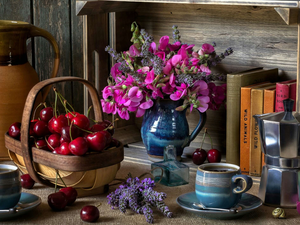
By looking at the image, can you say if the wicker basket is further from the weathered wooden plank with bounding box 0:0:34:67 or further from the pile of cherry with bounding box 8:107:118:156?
the weathered wooden plank with bounding box 0:0:34:67

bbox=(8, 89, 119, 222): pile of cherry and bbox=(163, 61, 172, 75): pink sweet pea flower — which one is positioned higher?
bbox=(163, 61, 172, 75): pink sweet pea flower

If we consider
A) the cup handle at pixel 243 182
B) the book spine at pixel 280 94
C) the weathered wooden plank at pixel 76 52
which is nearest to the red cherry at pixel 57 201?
the cup handle at pixel 243 182

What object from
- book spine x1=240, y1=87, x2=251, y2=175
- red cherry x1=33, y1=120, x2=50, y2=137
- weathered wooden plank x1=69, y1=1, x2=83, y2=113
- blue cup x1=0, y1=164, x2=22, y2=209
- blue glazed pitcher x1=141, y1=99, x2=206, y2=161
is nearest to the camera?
blue cup x1=0, y1=164, x2=22, y2=209

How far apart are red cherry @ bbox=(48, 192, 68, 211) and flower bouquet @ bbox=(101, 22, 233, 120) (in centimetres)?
40

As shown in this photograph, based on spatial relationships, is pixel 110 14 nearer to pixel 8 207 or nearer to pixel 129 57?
pixel 129 57

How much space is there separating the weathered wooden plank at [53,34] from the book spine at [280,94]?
85cm

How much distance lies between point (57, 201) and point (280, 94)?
62 centimetres

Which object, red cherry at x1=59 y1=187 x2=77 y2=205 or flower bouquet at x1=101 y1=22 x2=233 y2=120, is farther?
flower bouquet at x1=101 y1=22 x2=233 y2=120

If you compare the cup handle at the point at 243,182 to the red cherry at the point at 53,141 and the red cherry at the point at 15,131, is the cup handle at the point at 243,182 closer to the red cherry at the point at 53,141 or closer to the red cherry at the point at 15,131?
the red cherry at the point at 53,141

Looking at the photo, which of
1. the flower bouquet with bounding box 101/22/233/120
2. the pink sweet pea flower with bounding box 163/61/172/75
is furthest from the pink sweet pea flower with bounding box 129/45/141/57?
the pink sweet pea flower with bounding box 163/61/172/75

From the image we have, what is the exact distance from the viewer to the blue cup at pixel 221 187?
949 mm

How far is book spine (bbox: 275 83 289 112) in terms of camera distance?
3.95 feet

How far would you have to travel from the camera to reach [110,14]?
5.27ft

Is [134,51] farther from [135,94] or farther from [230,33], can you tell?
[230,33]
